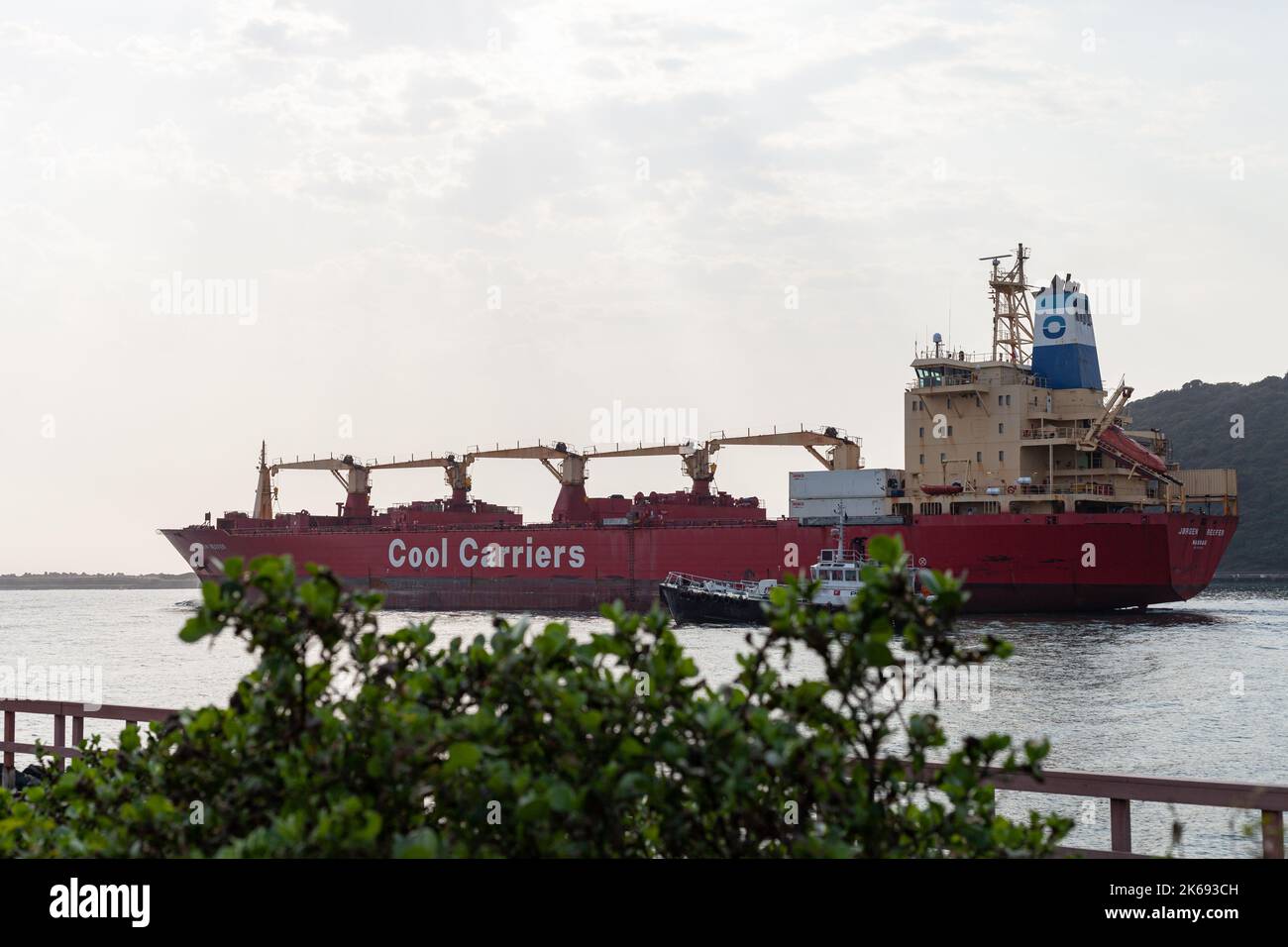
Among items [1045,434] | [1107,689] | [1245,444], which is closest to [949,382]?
[1045,434]

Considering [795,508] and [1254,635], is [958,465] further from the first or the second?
[1254,635]

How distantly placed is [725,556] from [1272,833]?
45.8 m

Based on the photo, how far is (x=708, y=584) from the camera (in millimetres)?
47219

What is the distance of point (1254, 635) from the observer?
4097cm

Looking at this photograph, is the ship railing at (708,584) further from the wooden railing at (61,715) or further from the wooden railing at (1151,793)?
the wooden railing at (1151,793)

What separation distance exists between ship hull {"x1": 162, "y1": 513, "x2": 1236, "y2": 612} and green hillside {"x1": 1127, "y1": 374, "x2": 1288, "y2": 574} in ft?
239

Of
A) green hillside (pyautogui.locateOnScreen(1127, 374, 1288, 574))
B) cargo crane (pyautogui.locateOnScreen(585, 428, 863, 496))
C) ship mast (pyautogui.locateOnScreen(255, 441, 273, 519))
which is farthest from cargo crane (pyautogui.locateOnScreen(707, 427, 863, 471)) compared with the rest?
green hillside (pyautogui.locateOnScreen(1127, 374, 1288, 574))

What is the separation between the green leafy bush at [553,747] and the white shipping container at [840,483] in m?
46.5

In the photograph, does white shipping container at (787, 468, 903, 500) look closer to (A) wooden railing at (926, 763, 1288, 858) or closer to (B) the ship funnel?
(B) the ship funnel

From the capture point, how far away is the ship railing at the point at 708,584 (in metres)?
45.8

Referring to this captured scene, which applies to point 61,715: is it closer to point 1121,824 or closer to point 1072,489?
point 1121,824

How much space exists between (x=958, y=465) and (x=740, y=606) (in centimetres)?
1077

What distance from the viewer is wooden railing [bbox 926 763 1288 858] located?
514 cm
